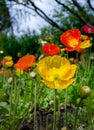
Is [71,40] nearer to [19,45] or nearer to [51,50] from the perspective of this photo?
[51,50]

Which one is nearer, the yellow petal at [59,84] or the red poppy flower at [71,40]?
the yellow petal at [59,84]

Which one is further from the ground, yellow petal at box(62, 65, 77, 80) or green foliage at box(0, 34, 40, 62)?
green foliage at box(0, 34, 40, 62)

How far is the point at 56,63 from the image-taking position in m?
1.64

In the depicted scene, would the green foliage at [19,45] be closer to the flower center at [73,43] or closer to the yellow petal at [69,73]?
the flower center at [73,43]

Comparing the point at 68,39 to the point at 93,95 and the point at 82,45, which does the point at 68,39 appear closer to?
the point at 82,45

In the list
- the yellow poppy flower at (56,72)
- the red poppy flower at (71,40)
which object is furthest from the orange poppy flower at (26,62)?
the yellow poppy flower at (56,72)

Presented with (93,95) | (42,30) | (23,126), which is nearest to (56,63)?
(93,95)

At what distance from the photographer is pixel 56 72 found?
1586mm

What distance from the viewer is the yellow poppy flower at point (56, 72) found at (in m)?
1.50

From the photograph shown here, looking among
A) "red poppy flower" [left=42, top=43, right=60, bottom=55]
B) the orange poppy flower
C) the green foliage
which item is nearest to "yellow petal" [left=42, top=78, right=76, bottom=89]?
the orange poppy flower

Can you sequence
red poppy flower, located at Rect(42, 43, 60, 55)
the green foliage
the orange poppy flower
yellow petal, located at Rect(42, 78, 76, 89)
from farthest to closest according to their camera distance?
the green foliage
red poppy flower, located at Rect(42, 43, 60, 55)
the orange poppy flower
yellow petal, located at Rect(42, 78, 76, 89)

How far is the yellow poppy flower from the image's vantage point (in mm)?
1497

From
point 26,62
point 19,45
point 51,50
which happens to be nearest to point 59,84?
point 26,62

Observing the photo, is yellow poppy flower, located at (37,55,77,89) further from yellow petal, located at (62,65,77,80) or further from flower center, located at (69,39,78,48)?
flower center, located at (69,39,78,48)
